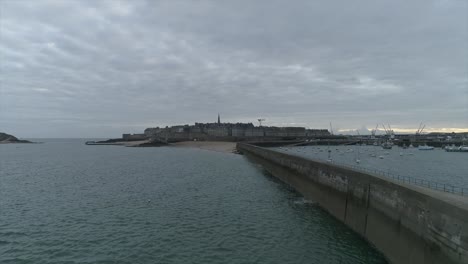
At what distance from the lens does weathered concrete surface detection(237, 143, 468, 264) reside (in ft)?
29.5

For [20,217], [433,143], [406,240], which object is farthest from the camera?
[433,143]

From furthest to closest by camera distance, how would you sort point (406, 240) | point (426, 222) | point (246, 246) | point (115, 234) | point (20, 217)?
point (20, 217), point (115, 234), point (246, 246), point (406, 240), point (426, 222)

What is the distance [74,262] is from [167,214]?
737 centimetres

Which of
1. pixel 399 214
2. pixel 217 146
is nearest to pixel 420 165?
pixel 399 214

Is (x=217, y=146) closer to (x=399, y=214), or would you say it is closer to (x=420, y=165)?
(x=420, y=165)

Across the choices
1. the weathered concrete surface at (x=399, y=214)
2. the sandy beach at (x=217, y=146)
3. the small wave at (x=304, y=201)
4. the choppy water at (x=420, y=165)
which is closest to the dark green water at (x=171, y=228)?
the small wave at (x=304, y=201)

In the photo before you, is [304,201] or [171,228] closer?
[171,228]

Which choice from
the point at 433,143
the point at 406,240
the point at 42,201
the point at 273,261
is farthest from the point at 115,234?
the point at 433,143

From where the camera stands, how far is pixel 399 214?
39.4 ft

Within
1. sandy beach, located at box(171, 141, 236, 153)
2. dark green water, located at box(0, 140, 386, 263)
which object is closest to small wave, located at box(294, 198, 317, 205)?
dark green water, located at box(0, 140, 386, 263)

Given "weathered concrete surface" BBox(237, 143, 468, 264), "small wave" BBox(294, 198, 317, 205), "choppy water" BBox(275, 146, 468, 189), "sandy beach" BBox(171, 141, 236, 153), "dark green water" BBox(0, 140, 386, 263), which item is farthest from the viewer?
"sandy beach" BBox(171, 141, 236, 153)

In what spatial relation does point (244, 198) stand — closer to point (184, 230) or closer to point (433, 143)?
point (184, 230)

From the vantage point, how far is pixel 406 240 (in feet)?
37.0

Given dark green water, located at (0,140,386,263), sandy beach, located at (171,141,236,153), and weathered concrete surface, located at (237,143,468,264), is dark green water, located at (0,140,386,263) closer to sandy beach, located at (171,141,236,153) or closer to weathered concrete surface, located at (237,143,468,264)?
weathered concrete surface, located at (237,143,468,264)
